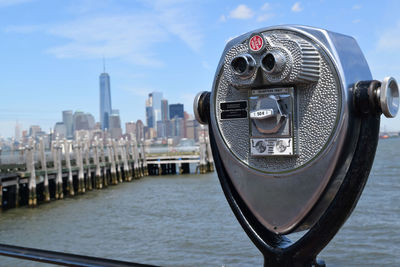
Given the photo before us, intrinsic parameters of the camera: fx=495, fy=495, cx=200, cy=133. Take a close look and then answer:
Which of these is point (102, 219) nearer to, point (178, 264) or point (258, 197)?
point (178, 264)

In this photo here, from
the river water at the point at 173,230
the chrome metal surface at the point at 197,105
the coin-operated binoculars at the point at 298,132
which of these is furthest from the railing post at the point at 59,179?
the coin-operated binoculars at the point at 298,132

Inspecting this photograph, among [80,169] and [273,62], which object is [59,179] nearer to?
[80,169]

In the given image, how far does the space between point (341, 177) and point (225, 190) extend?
1.71ft

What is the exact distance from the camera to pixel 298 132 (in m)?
1.95

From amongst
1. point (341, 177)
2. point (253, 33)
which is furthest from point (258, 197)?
point (253, 33)

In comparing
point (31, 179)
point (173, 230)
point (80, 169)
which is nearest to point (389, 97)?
point (173, 230)

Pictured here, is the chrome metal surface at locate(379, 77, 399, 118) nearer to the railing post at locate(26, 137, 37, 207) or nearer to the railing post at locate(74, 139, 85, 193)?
the railing post at locate(26, 137, 37, 207)

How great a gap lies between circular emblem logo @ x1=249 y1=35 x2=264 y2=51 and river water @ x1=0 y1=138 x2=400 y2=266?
8.81 meters

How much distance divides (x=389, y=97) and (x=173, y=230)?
14.5 meters

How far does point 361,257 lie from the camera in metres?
11.1

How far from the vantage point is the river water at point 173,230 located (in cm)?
1176

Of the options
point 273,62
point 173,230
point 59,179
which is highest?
point 273,62

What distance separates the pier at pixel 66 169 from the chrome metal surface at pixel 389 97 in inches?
828

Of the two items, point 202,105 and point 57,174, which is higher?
point 202,105
